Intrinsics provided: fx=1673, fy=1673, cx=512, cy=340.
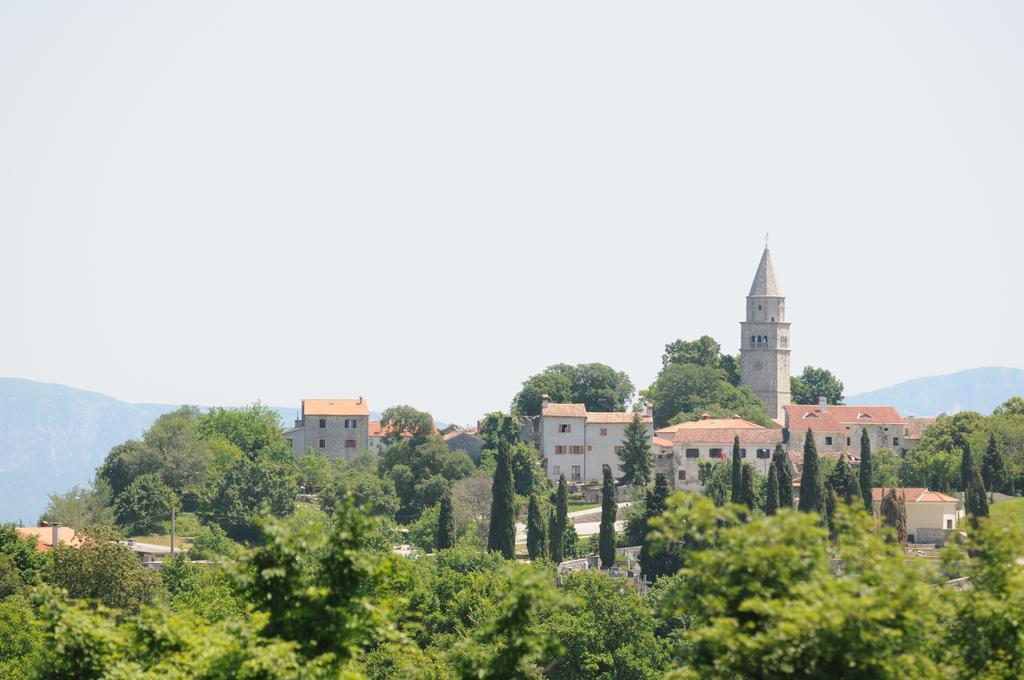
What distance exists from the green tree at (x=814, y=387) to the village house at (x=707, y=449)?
29.6 metres

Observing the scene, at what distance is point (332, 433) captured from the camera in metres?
113

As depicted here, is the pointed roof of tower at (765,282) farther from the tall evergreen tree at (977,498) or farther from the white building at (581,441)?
the tall evergreen tree at (977,498)

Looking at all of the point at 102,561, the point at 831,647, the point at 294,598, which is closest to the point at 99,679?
the point at 294,598

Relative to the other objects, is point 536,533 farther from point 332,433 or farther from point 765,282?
point 765,282

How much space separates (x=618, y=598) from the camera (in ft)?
203

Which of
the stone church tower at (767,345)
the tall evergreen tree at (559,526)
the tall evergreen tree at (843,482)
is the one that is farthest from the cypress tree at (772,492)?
the stone church tower at (767,345)

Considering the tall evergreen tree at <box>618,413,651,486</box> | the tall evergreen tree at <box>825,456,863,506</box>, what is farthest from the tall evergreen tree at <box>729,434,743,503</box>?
the tall evergreen tree at <box>618,413,651,486</box>

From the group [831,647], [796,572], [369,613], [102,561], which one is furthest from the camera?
[102,561]

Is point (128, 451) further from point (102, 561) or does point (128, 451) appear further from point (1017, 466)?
point (1017, 466)

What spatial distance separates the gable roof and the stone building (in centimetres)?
2843

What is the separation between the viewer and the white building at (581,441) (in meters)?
104

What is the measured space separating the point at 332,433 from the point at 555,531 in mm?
34861

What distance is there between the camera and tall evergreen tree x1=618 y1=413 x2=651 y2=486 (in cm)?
9888

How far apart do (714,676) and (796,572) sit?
5.53ft
